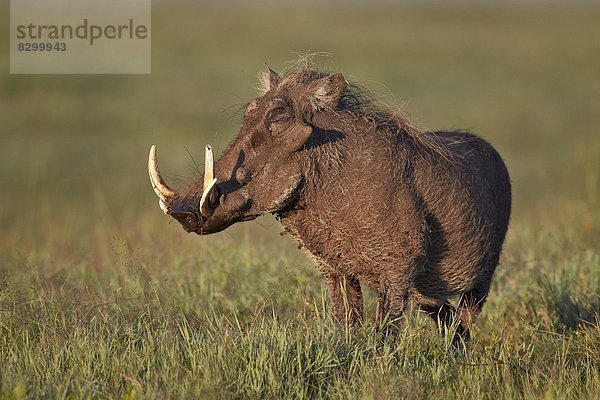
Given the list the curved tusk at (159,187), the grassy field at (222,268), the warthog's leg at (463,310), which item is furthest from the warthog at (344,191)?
the warthog's leg at (463,310)

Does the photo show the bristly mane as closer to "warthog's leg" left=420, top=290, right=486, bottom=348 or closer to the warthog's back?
the warthog's back

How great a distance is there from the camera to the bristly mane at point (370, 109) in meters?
5.25

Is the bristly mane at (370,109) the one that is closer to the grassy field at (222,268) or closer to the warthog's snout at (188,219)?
the grassy field at (222,268)

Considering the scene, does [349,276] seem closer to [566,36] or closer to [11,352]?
[11,352]

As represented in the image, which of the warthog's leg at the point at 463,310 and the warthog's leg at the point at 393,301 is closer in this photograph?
the warthog's leg at the point at 393,301

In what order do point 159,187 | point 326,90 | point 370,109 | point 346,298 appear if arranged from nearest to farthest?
point 159,187
point 326,90
point 346,298
point 370,109

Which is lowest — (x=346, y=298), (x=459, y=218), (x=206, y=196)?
(x=346, y=298)

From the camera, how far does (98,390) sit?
13.9 feet

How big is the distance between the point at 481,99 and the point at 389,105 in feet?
52.6

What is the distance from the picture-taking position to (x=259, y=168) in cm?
487

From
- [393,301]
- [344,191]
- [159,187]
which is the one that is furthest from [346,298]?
[159,187]

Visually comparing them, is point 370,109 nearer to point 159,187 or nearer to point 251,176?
point 251,176

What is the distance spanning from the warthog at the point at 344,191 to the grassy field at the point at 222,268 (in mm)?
255

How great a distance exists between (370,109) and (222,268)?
1.84m
